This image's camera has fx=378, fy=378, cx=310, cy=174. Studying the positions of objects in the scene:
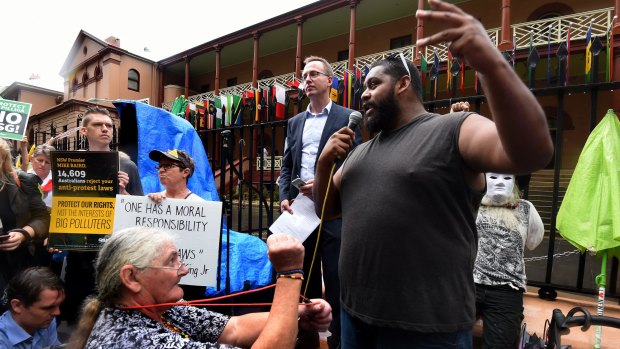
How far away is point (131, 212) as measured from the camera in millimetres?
2883

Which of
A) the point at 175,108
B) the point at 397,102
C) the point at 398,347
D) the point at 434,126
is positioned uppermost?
the point at 175,108

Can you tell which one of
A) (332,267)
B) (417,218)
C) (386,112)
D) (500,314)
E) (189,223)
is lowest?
(500,314)

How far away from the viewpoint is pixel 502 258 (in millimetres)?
2822

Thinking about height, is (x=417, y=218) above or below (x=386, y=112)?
below

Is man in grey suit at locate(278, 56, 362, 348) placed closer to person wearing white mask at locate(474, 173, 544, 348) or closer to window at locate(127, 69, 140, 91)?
person wearing white mask at locate(474, 173, 544, 348)

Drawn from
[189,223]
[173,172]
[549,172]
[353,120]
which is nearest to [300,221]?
[189,223]

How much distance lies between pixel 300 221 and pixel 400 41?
57.9 ft

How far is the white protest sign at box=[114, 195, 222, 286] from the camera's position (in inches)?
112

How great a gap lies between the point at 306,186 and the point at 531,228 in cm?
186

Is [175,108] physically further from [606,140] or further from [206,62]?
[206,62]

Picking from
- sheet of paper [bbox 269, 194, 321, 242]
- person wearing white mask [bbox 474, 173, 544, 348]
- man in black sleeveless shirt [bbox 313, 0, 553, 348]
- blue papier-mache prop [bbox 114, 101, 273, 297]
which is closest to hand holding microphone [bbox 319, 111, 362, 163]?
man in black sleeveless shirt [bbox 313, 0, 553, 348]

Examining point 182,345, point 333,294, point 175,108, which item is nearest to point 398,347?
point 182,345

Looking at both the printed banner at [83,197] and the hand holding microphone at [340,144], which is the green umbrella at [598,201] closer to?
the hand holding microphone at [340,144]

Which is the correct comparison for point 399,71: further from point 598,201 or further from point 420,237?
point 598,201
